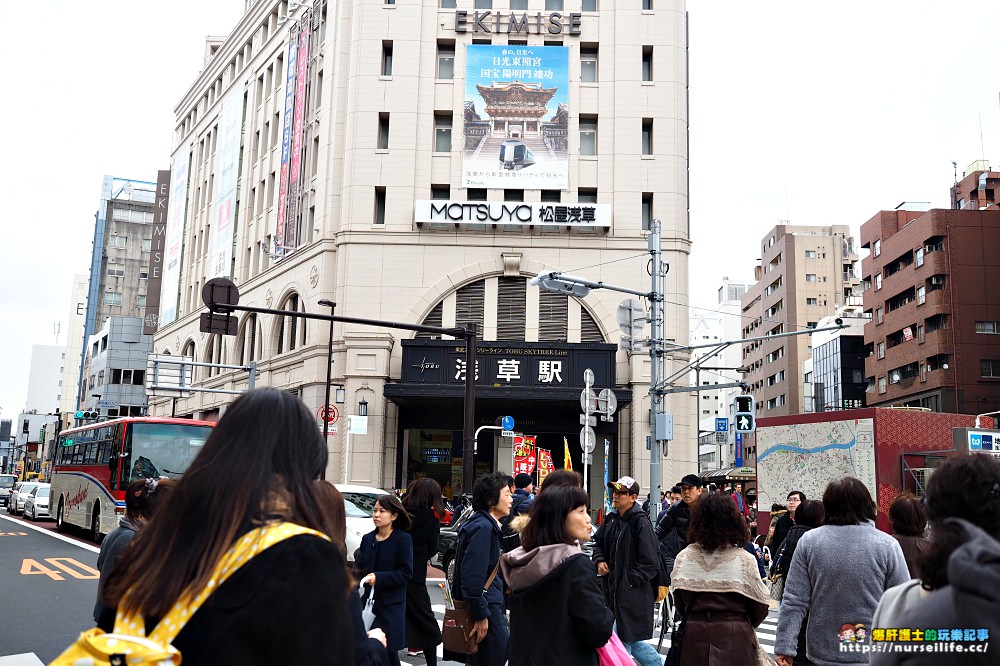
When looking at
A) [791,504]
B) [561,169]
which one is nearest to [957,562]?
[791,504]

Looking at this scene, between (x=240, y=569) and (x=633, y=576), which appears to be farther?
(x=633, y=576)

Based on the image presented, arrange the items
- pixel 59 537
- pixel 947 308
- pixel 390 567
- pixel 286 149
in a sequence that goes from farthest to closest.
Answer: pixel 947 308 < pixel 286 149 < pixel 59 537 < pixel 390 567

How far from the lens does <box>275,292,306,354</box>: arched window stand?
3784cm

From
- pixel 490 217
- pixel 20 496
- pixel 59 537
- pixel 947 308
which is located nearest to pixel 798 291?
pixel 947 308

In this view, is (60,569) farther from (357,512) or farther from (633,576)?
(633,576)

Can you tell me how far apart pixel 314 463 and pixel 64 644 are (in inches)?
355

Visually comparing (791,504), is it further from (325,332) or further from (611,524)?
(325,332)

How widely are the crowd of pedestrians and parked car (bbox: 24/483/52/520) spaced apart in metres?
28.2

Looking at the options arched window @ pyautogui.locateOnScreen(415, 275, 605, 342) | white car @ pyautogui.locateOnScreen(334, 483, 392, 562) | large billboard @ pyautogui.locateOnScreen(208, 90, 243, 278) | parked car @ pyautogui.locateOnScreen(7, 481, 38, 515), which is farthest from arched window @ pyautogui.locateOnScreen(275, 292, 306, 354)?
white car @ pyautogui.locateOnScreen(334, 483, 392, 562)

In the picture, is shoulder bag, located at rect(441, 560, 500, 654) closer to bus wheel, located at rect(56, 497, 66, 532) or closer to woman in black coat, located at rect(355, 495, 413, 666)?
woman in black coat, located at rect(355, 495, 413, 666)

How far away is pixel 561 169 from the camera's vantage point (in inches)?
1374

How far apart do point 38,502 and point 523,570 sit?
110 ft

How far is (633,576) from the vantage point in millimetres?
7262

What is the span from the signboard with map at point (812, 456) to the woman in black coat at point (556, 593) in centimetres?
1533
